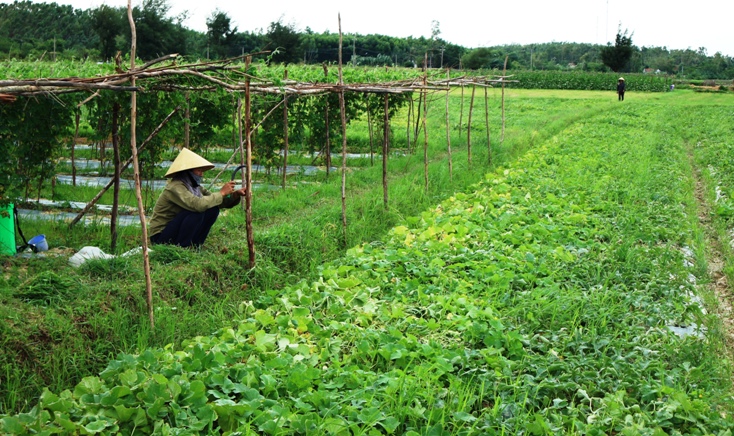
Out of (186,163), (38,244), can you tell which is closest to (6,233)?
(38,244)

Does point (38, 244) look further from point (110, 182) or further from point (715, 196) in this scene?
point (715, 196)

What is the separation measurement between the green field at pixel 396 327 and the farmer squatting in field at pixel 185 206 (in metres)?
0.34

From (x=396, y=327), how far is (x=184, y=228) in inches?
128

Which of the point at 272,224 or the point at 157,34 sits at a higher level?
the point at 157,34

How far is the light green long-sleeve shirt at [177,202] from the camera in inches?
300

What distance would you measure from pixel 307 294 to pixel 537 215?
4.11 m

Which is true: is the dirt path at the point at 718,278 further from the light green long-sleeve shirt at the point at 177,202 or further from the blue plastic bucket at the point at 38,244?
the blue plastic bucket at the point at 38,244

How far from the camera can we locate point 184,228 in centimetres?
780

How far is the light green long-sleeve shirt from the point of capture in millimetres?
7625

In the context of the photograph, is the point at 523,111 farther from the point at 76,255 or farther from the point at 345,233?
the point at 76,255

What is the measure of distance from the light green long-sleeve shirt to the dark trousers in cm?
8

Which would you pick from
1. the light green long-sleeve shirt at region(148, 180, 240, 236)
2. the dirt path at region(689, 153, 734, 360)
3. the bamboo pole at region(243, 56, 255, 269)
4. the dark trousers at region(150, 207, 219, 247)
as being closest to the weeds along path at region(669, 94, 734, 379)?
the dirt path at region(689, 153, 734, 360)

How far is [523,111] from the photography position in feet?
103

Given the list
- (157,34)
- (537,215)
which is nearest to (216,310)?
(537,215)
